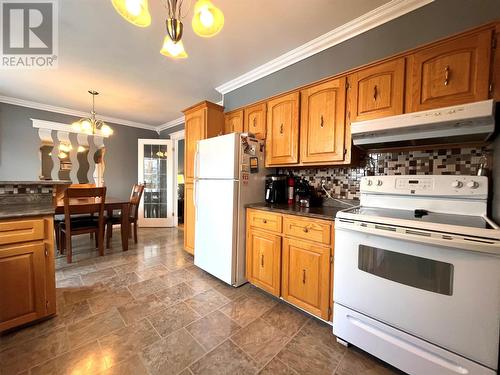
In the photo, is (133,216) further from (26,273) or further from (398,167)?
(398,167)

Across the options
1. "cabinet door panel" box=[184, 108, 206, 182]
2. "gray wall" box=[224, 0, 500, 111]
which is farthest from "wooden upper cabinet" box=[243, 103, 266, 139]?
"cabinet door panel" box=[184, 108, 206, 182]

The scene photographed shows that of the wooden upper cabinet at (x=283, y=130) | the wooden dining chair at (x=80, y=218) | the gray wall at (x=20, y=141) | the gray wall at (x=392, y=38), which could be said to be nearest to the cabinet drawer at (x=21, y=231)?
the wooden dining chair at (x=80, y=218)

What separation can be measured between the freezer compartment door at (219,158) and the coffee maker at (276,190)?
0.44 meters

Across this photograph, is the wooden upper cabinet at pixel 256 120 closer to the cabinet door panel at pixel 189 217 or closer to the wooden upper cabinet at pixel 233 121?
the wooden upper cabinet at pixel 233 121

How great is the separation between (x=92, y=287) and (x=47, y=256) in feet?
2.49

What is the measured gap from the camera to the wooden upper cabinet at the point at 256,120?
7.94 feet

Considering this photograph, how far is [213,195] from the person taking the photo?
2328 mm

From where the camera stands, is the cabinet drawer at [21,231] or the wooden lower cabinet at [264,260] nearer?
the cabinet drawer at [21,231]

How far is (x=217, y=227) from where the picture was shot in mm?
2283

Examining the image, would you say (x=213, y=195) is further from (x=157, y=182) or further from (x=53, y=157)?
(x=53, y=157)

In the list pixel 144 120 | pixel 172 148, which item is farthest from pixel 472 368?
pixel 144 120

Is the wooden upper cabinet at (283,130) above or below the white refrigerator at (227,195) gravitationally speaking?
above

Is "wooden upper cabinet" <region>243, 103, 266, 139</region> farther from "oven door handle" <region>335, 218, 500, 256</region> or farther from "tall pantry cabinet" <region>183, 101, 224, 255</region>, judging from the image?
"oven door handle" <region>335, 218, 500, 256</region>

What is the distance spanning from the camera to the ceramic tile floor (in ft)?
4.15
